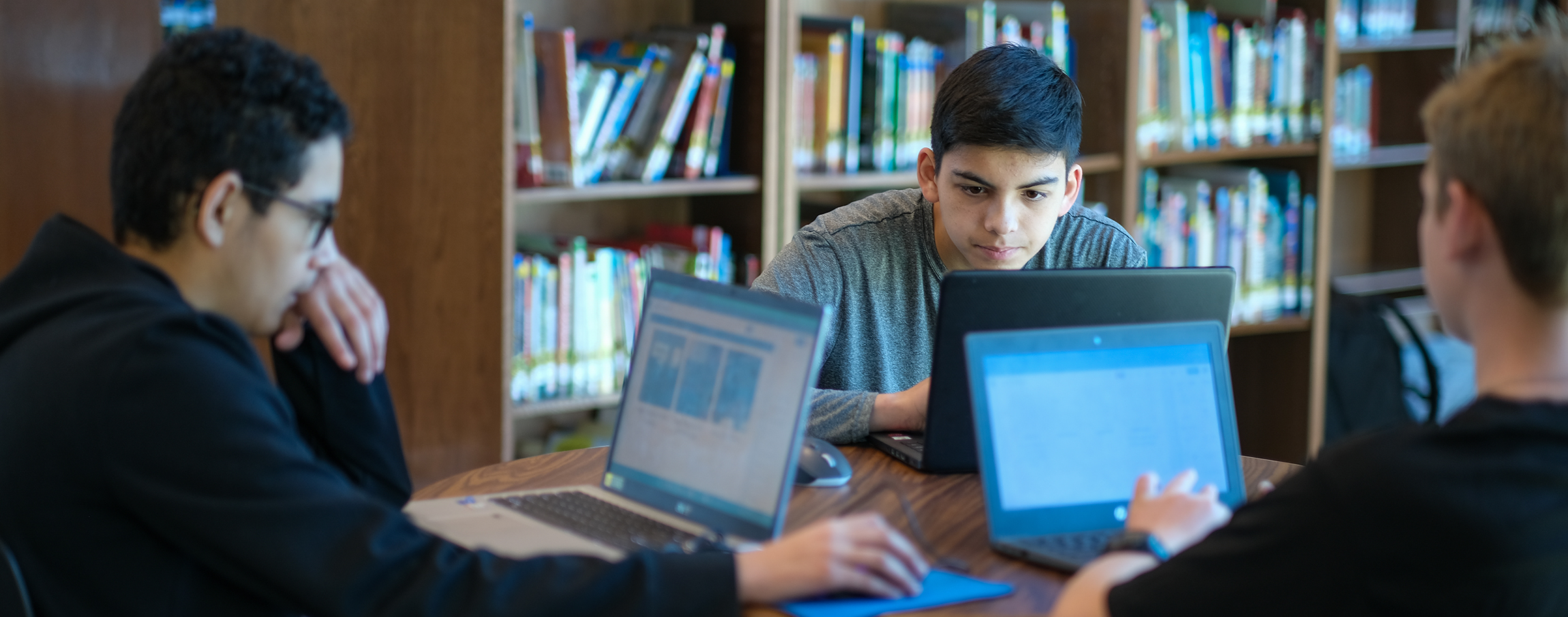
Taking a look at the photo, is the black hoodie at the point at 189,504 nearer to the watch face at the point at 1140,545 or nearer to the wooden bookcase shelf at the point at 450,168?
the watch face at the point at 1140,545

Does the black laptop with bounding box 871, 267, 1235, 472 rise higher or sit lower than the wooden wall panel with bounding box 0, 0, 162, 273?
lower

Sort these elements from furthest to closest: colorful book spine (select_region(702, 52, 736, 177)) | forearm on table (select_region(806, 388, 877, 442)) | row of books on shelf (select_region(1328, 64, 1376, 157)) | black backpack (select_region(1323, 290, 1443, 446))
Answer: row of books on shelf (select_region(1328, 64, 1376, 157)) → black backpack (select_region(1323, 290, 1443, 446)) → colorful book spine (select_region(702, 52, 736, 177)) → forearm on table (select_region(806, 388, 877, 442))

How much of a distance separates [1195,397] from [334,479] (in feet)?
2.72

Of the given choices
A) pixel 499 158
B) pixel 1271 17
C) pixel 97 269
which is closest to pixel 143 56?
pixel 499 158

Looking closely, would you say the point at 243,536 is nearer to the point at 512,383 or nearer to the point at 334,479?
the point at 334,479

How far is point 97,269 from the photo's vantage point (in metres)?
1.19

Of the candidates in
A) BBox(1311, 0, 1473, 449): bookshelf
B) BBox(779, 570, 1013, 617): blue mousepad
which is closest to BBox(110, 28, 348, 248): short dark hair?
BBox(779, 570, 1013, 617): blue mousepad

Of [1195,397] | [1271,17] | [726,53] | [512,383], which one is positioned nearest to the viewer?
[1195,397]

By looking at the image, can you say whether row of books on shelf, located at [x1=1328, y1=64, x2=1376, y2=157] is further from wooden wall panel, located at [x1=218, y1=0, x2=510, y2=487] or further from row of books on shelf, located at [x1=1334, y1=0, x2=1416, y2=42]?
wooden wall panel, located at [x1=218, y1=0, x2=510, y2=487]

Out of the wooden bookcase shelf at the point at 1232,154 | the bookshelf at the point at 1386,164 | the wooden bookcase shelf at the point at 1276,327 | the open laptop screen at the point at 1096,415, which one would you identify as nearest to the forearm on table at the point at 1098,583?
the open laptop screen at the point at 1096,415

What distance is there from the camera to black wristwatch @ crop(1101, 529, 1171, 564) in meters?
1.20

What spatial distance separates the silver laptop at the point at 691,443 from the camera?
1234 millimetres

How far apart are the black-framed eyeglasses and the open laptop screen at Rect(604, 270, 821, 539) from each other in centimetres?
32

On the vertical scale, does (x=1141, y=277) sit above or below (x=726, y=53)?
below
